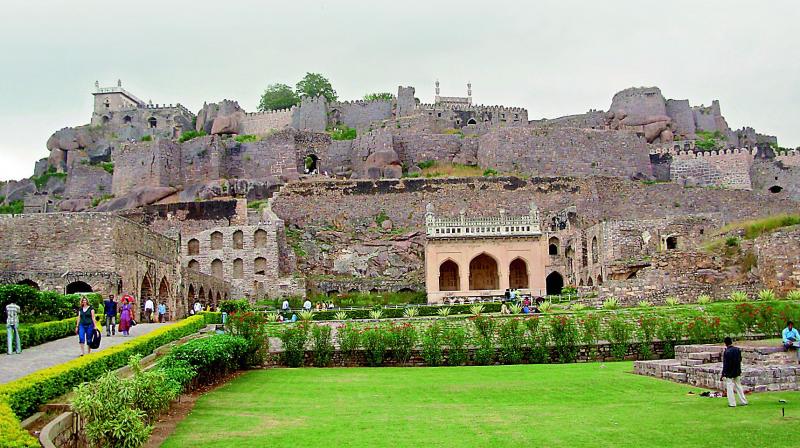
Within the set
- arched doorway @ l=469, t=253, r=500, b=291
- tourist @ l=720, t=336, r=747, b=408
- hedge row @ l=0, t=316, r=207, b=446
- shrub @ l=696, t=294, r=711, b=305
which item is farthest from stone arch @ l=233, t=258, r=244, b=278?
tourist @ l=720, t=336, r=747, b=408

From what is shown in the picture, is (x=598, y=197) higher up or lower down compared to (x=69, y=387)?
higher up

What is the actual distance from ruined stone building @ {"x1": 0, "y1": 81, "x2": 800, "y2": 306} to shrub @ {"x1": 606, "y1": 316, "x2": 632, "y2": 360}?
27.2ft

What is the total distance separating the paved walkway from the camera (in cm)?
1468

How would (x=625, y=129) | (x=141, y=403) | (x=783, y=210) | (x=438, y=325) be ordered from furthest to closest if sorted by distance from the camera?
1. (x=625, y=129)
2. (x=783, y=210)
3. (x=438, y=325)
4. (x=141, y=403)

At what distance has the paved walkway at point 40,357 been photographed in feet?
48.2

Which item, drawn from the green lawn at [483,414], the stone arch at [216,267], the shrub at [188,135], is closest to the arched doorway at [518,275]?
the stone arch at [216,267]

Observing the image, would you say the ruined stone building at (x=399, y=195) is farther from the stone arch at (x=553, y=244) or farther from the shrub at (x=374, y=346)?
the shrub at (x=374, y=346)

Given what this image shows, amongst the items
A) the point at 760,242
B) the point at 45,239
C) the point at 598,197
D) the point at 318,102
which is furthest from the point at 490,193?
the point at 45,239

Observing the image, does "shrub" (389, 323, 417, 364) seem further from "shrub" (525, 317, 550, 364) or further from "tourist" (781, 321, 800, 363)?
"tourist" (781, 321, 800, 363)

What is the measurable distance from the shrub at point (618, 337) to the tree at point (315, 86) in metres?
63.5

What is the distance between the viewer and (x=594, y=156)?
209 ft

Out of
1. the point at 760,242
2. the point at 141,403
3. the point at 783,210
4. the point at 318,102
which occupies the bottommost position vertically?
the point at 141,403

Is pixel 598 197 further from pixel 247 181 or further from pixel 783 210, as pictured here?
pixel 247 181

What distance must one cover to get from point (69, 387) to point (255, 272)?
3933 centimetres
